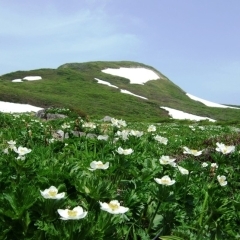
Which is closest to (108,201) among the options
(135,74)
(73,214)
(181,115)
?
(73,214)

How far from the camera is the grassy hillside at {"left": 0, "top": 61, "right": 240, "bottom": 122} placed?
8994 centimetres

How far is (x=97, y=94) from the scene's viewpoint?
4491 inches

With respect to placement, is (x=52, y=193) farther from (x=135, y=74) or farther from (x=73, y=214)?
(x=135, y=74)

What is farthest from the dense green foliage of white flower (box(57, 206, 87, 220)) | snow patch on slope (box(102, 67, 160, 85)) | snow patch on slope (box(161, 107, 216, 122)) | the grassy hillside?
snow patch on slope (box(102, 67, 160, 85))

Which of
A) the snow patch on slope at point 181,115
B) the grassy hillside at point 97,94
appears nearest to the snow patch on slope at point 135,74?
the grassy hillside at point 97,94

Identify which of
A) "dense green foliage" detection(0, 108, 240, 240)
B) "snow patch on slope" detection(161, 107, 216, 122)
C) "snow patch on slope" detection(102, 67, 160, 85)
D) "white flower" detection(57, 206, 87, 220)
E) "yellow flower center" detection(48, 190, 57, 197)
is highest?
"snow patch on slope" detection(102, 67, 160, 85)

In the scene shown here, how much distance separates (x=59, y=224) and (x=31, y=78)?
131618 millimetres

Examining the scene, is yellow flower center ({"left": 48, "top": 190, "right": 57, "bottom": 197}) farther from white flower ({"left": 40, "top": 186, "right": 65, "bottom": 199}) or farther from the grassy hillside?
the grassy hillside

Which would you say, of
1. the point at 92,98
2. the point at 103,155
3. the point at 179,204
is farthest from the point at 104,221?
the point at 92,98

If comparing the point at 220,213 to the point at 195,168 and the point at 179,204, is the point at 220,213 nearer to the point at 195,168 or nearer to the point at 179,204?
the point at 179,204

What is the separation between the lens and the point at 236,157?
6410mm

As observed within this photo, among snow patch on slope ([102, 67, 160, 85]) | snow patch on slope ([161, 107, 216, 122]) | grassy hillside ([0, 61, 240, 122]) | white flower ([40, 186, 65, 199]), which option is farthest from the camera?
snow patch on slope ([102, 67, 160, 85])

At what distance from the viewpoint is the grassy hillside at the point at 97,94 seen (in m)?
89.9

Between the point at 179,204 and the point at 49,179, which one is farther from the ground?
the point at 49,179
